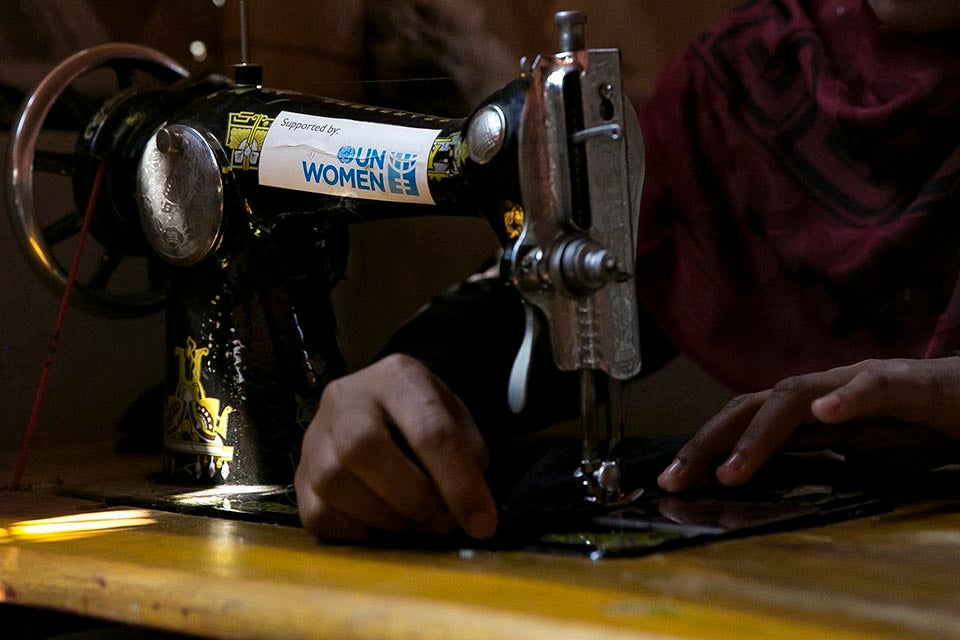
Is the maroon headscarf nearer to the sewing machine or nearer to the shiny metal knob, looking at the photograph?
the sewing machine

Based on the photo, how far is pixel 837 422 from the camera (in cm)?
110

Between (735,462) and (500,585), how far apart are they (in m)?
0.37

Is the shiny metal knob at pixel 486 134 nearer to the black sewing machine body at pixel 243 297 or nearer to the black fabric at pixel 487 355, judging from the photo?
the black sewing machine body at pixel 243 297

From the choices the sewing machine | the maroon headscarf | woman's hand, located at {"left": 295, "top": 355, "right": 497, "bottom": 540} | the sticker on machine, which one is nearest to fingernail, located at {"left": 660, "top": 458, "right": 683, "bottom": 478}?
the sewing machine

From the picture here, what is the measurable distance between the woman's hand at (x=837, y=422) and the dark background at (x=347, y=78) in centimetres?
56

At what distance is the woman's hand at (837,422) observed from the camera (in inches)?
43.3

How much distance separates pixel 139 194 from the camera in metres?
1.32

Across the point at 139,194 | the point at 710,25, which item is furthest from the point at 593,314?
the point at 710,25

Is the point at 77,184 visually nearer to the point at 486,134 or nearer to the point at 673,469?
the point at 486,134

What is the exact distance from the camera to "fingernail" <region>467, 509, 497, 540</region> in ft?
3.03

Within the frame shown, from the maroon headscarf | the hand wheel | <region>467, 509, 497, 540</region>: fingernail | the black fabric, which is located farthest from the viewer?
the maroon headscarf

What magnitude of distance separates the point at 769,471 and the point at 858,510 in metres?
0.13

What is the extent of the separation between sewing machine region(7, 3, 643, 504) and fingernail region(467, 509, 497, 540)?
0.10m

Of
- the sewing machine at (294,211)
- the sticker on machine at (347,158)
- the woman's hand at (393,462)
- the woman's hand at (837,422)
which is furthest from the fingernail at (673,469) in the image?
the sticker on machine at (347,158)
